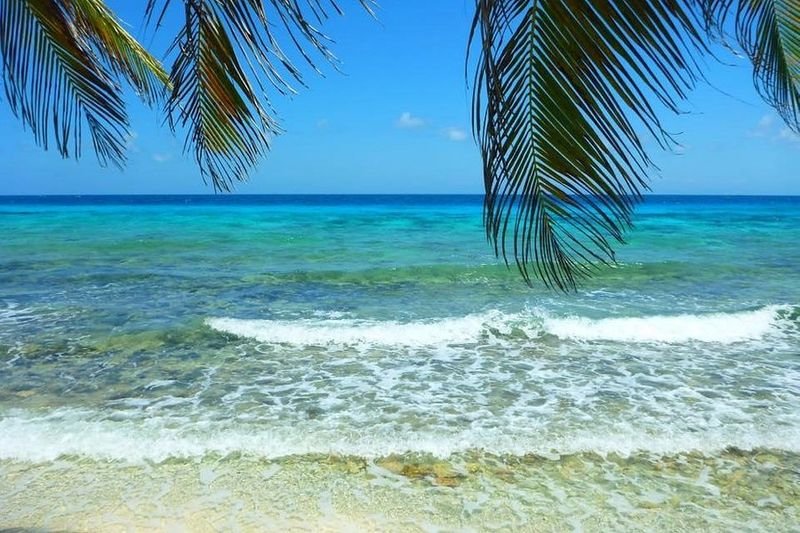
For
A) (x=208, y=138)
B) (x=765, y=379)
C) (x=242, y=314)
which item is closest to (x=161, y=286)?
(x=242, y=314)

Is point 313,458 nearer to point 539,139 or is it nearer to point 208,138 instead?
point 208,138

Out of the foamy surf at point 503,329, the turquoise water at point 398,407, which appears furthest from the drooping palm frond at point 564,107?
the foamy surf at point 503,329

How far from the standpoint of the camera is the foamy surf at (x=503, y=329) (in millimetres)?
8359

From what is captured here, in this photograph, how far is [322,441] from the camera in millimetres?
4945

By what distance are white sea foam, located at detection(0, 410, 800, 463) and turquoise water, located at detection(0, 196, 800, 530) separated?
2 centimetres

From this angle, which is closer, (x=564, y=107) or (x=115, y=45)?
(x=564, y=107)

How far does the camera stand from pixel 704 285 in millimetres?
12930

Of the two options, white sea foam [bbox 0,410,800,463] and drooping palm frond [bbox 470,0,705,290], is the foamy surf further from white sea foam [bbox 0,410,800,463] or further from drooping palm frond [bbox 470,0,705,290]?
drooping palm frond [bbox 470,0,705,290]

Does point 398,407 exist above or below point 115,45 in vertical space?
below

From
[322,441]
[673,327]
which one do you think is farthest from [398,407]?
[673,327]

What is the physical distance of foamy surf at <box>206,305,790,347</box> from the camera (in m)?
8.36

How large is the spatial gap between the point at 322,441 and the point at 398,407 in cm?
102

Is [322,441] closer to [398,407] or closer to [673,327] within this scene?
[398,407]

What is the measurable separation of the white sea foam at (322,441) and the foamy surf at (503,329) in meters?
3.06
